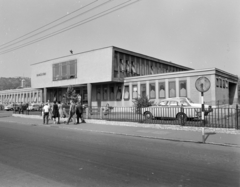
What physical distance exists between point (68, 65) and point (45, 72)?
732 centimetres

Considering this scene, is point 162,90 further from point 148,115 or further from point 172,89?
point 148,115

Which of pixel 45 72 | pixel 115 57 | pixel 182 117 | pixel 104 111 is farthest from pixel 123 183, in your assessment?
pixel 45 72

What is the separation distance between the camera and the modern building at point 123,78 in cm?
2575

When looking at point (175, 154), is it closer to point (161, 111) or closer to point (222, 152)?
point (222, 152)

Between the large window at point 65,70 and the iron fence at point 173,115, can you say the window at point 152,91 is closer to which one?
the iron fence at point 173,115

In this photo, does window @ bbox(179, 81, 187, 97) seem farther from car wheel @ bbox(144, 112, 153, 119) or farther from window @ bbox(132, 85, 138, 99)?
car wheel @ bbox(144, 112, 153, 119)

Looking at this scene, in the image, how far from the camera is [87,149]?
8.63 metres

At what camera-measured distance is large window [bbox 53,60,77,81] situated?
37234 mm

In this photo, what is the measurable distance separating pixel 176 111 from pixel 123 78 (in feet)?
59.2

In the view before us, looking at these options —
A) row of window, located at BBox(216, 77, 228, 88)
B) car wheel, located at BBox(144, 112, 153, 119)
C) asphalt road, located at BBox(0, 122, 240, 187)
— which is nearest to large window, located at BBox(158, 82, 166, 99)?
row of window, located at BBox(216, 77, 228, 88)

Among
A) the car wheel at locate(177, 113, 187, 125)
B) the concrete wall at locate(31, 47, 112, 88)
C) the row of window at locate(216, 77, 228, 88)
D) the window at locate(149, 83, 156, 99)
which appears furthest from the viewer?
the concrete wall at locate(31, 47, 112, 88)

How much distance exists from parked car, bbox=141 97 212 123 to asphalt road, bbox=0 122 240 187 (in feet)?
18.8

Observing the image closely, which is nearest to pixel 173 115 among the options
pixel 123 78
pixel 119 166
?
pixel 119 166

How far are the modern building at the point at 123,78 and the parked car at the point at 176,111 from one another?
678 centimetres
